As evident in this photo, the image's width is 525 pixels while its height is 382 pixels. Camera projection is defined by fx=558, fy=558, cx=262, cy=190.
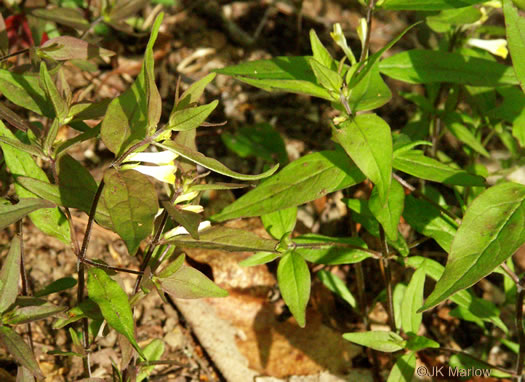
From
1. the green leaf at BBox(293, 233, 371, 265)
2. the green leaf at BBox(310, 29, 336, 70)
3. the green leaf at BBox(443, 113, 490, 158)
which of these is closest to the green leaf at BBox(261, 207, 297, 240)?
the green leaf at BBox(293, 233, 371, 265)

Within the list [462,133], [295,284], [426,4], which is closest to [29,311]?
[295,284]

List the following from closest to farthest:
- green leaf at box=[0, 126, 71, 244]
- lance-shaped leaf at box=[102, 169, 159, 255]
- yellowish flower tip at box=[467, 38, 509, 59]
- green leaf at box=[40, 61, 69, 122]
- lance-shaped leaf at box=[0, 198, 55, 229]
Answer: lance-shaped leaf at box=[102, 169, 159, 255]
lance-shaped leaf at box=[0, 198, 55, 229]
green leaf at box=[40, 61, 69, 122]
green leaf at box=[0, 126, 71, 244]
yellowish flower tip at box=[467, 38, 509, 59]

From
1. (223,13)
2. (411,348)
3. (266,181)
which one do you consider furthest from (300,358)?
(223,13)

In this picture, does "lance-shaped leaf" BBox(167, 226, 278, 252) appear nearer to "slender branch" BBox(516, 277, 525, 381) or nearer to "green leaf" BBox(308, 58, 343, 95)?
"green leaf" BBox(308, 58, 343, 95)

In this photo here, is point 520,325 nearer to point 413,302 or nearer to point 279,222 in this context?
point 413,302

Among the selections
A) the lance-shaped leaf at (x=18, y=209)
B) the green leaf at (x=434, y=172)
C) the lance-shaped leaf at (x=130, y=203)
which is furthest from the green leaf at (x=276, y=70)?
the lance-shaped leaf at (x=18, y=209)
